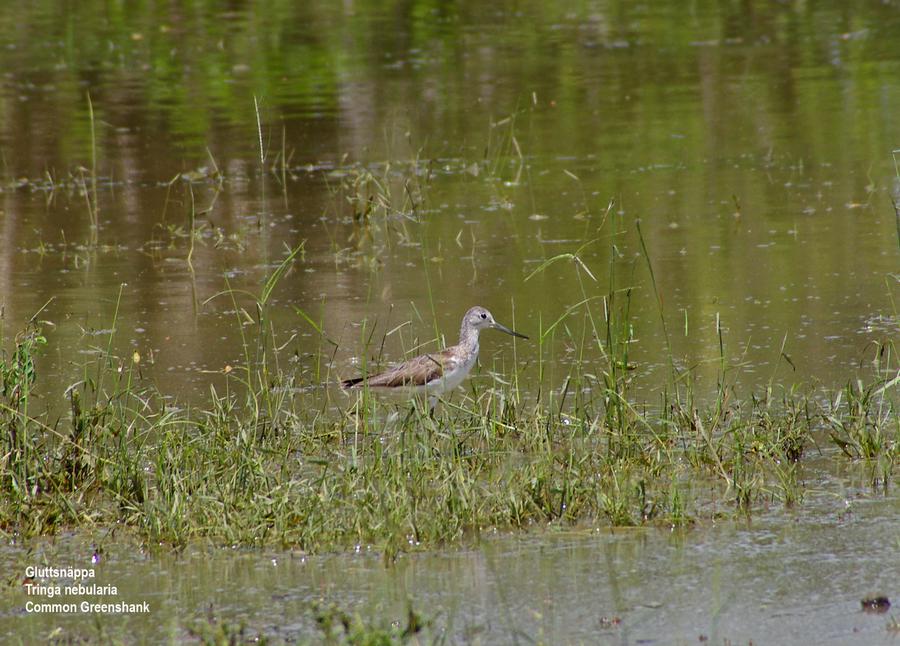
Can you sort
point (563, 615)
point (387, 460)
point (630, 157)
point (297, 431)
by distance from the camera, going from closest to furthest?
point (563, 615) → point (387, 460) → point (297, 431) → point (630, 157)

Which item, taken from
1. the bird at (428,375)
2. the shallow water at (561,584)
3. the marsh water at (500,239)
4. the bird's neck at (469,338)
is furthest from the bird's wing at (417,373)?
the shallow water at (561,584)

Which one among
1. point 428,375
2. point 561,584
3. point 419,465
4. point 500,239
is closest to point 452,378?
point 428,375

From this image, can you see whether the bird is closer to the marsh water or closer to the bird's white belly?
the bird's white belly

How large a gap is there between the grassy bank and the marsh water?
13 cm

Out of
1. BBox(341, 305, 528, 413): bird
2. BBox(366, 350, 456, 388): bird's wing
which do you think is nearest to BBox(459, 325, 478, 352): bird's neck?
BBox(341, 305, 528, 413): bird

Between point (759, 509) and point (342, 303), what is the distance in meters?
4.31

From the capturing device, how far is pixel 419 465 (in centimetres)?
588

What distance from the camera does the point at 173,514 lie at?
5.61 metres

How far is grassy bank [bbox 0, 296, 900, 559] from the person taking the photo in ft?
18.4

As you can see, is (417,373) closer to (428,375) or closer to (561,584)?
(428,375)

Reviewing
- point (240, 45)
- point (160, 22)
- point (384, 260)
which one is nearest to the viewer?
point (384, 260)

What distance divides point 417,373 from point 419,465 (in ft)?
5.30

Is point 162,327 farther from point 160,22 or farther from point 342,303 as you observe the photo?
point 160,22

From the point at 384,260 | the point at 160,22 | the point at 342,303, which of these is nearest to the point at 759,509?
the point at 342,303
